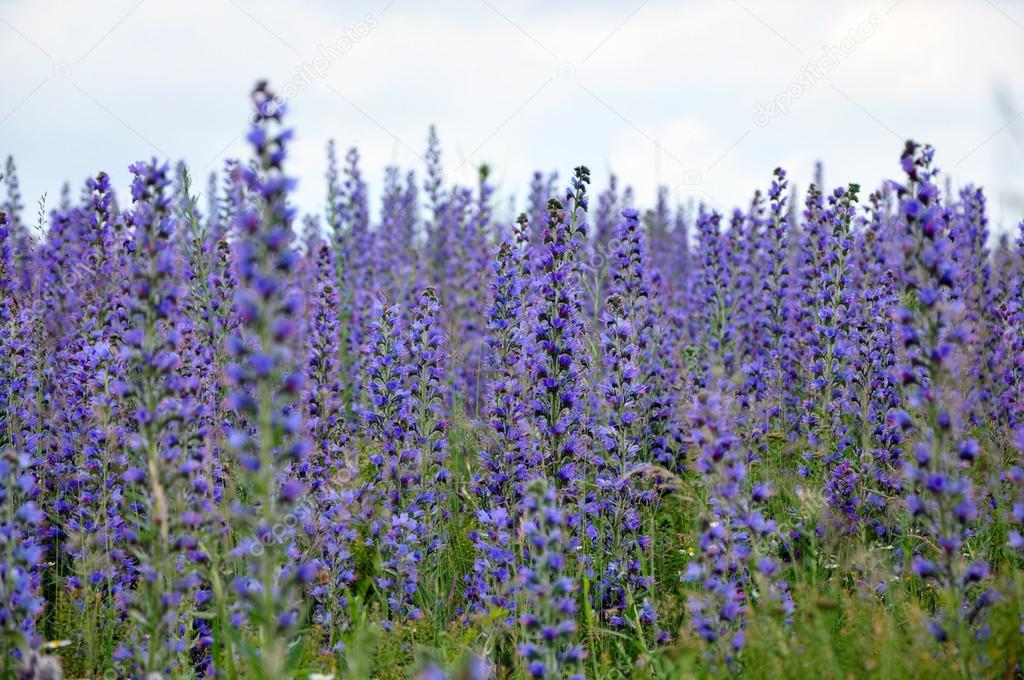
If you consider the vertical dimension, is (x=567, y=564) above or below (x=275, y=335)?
below

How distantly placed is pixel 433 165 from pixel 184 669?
29.7ft

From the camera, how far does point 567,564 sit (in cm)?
477

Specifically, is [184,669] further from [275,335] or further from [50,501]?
[50,501]

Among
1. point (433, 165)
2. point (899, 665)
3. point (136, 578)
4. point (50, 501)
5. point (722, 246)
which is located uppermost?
point (433, 165)

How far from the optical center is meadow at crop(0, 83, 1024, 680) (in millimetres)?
3129

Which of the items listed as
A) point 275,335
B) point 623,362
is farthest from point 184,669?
point 623,362

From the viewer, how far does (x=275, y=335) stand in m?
2.53

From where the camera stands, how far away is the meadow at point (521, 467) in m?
3.13

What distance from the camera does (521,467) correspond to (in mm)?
4727

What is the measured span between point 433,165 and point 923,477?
31.4 feet

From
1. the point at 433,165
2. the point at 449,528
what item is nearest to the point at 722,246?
the point at 449,528

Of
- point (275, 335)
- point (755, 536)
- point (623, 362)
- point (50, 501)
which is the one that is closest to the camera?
point (275, 335)

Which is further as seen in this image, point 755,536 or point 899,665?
point 755,536

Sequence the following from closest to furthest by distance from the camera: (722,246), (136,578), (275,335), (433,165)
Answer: (275,335)
(136,578)
(722,246)
(433,165)
